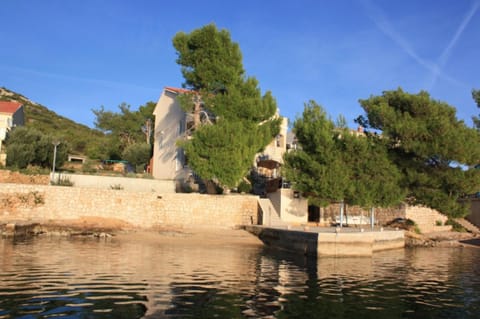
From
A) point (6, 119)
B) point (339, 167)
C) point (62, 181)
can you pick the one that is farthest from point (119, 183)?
point (339, 167)

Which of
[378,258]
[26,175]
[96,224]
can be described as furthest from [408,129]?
[26,175]

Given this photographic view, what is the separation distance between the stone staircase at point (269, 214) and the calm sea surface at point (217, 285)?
959 cm

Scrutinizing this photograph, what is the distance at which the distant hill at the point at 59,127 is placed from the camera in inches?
2542

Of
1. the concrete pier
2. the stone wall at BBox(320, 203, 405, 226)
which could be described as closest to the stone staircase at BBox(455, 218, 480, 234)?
the stone wall at BBox(320, 203, 405, 226)

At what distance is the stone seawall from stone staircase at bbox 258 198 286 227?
28.3 inches

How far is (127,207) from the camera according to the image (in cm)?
2994

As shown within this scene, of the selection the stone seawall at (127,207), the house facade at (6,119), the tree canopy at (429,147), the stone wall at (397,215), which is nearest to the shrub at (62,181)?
the stone seawall at (127,207)

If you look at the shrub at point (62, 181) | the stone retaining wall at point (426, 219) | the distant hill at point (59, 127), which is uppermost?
the distant hill at point (59, 127)

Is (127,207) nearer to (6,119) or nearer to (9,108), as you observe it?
(6,119)

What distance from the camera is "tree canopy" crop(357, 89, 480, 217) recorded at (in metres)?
27.5

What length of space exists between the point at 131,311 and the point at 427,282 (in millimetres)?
11618

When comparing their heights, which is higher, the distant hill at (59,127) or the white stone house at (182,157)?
the distant hill at (59,127)

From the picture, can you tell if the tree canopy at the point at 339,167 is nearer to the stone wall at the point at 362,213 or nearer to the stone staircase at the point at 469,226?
the stone wall at the point at 362,213

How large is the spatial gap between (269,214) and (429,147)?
12.8 m
